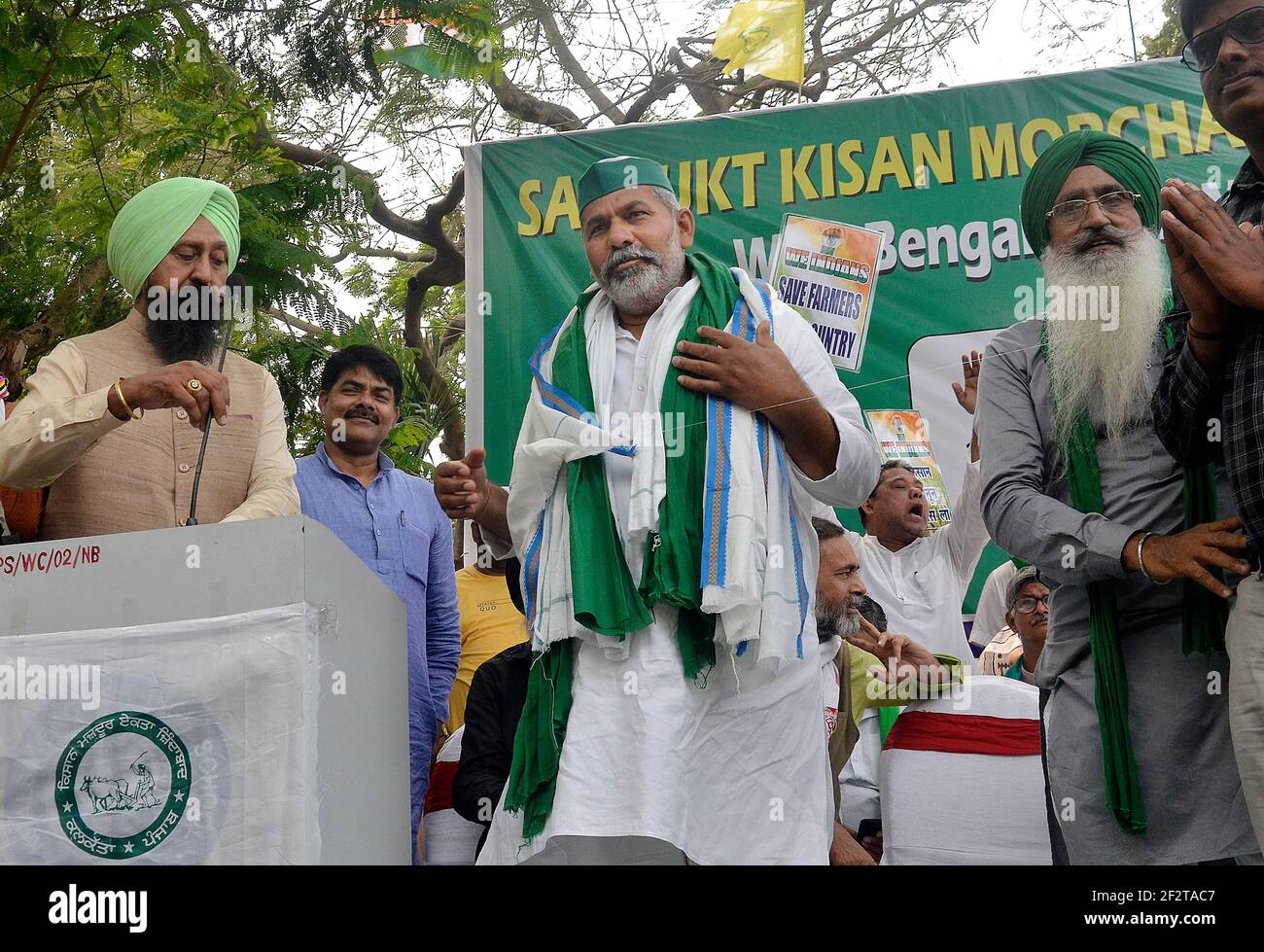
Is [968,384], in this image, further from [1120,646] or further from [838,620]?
[1120,646]

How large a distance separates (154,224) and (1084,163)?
2146mm

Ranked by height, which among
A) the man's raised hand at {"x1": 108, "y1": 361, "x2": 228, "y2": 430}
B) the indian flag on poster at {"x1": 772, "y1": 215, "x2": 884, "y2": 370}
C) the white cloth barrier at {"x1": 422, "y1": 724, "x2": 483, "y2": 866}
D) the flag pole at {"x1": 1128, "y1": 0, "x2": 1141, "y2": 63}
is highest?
the flag pole at {"x1": 1128, "y1": 0, "x2": 1141, "y2": 63}

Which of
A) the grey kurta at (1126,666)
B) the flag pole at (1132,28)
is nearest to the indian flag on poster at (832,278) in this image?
the flag pole at (1132,28)

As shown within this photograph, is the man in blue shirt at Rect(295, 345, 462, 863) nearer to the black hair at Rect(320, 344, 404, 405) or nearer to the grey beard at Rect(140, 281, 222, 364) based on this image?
the black hair at Rect(320, 344, 404, 405)

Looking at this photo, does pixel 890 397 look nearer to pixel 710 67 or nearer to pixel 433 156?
pixel 710 67

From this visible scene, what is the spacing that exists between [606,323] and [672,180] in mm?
2127

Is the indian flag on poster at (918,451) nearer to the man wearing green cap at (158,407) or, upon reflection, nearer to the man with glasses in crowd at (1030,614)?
the man with glasses in crowd at (1030,614)

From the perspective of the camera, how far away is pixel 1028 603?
4270 mm

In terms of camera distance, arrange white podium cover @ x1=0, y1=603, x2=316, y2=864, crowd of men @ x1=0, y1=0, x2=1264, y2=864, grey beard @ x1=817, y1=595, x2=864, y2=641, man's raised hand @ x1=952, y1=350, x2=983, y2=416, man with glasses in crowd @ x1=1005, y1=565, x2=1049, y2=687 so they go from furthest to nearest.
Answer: man's raised hand @ x1=952, y1=350, x2=983, y2=416, man with glasses in crowd @ x1=1005, y1=565, x2=1049, y2=687, grey beard @ x1=817, y1=595, x2=864, y2=641, crowd of men @ x1=0, y1=0, x2=1264, y2=864, white podium cover @ x1=0, y1=603, x2=316, y2=864

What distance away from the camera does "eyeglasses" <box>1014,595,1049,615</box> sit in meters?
4.25

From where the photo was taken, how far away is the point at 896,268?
491 centimetres

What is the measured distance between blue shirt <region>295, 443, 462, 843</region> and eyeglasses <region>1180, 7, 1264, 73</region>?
239cm

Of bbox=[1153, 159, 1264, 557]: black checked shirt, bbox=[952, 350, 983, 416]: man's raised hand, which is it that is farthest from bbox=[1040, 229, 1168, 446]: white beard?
bbox=[952, 350, 983, 416]: man's raised hand
